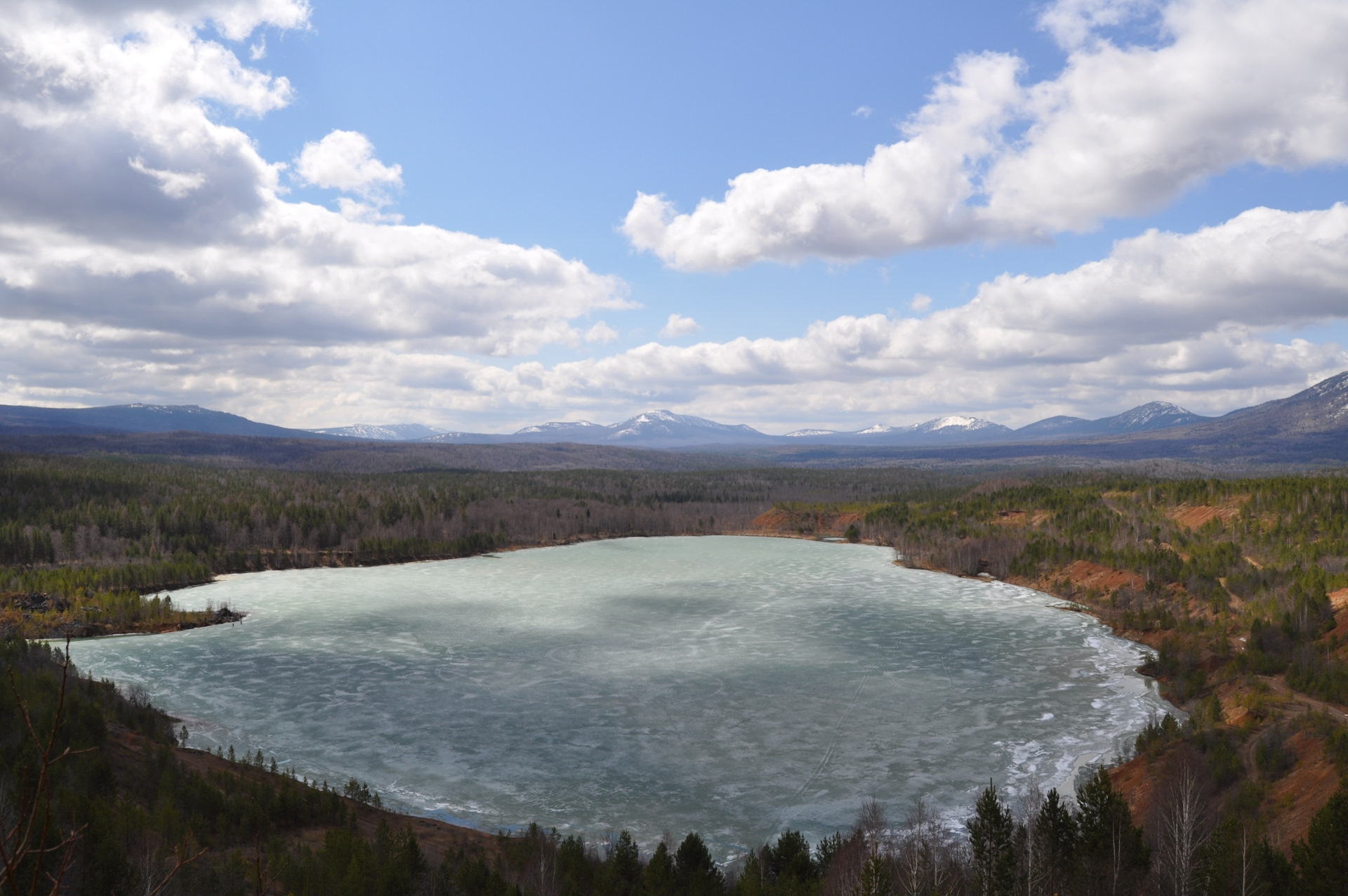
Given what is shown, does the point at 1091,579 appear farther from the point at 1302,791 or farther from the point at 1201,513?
the point at 1302,791

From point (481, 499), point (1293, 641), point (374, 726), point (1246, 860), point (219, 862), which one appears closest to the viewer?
point (1246, 860)

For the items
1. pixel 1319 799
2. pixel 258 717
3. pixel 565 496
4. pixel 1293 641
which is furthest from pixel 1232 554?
pixel 565 496

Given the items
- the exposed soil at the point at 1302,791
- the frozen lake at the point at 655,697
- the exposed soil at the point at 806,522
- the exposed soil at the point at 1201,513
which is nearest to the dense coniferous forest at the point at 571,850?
the exposed soil at the point at 1302,791

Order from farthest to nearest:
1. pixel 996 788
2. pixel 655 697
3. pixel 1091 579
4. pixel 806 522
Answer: pixel 806 522
pixel 1091 579
pixel 655 697
pixel 996 788

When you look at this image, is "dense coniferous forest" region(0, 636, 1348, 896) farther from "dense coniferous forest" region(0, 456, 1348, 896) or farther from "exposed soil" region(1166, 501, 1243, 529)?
"exposed soil" region(1166, 501, 1243, 529)

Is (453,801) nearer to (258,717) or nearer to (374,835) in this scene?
(374,835)

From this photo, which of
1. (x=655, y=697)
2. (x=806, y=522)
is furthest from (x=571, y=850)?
(x=806, y=522)

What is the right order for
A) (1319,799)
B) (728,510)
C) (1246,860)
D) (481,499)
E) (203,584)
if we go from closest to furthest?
(1246,860) < (1319,799) < (203,584) < (481,499) < (728,510)

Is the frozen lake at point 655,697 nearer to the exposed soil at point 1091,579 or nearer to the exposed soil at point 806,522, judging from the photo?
the exposed soil at point 1091,579
